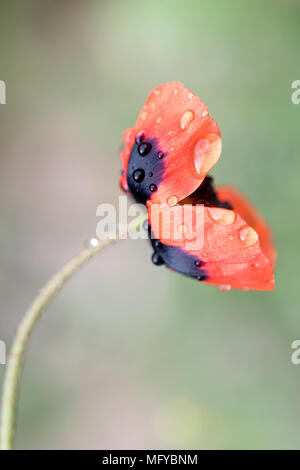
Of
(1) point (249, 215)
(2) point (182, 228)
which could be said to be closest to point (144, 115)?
(2) point (182, 228)

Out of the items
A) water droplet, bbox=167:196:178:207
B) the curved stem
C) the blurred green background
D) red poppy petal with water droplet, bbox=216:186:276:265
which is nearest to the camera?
the curved stem

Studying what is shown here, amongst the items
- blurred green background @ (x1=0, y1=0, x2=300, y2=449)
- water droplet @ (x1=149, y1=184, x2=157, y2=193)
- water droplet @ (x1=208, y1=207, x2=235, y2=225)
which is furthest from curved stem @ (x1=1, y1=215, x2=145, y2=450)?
blurred green background @ (x1=0, y1=0, x2=300, y2=449)

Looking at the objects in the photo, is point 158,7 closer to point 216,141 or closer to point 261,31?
point 261,31

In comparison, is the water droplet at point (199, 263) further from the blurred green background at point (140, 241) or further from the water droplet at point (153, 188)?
the blurred green background at point (140, 241)

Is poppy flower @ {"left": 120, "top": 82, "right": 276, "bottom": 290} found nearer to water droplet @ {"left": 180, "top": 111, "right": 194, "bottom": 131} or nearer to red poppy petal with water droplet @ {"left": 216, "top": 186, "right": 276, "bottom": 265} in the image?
water droplet @ {"left": 180, "top": 111, "right": 194, "bottom": 131}

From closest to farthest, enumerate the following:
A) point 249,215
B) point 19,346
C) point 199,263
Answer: point 19,346, point 199,263, point 249,215

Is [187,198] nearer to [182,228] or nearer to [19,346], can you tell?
[182,228]

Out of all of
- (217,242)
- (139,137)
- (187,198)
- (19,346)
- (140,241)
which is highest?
(140,241)
